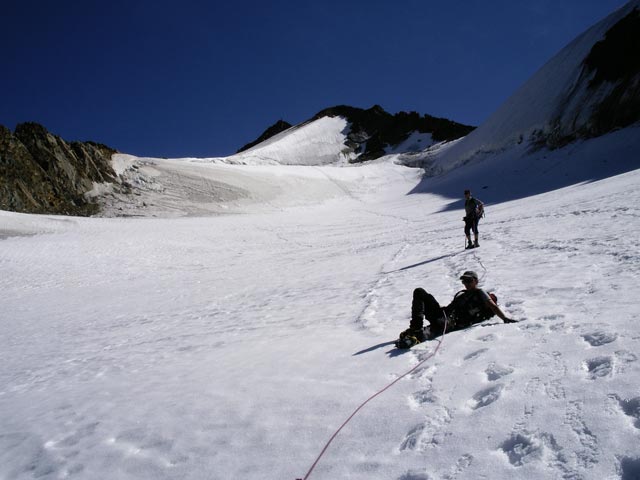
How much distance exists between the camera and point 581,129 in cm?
3291

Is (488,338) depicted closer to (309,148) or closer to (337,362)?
(337,362)

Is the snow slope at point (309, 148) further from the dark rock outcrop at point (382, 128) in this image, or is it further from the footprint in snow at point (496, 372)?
the footprint in snow at point (496, 372)

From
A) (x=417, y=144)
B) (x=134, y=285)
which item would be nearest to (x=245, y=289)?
(x=134, y=285)

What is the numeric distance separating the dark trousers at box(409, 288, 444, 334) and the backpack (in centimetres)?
28

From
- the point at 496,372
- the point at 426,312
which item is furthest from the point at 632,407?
the point at 426,312

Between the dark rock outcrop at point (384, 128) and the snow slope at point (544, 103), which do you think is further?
the dark rock outcrop at point (384, 128)

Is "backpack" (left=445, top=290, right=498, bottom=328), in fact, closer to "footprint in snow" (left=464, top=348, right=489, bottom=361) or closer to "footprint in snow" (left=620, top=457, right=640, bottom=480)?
"footprint in snow" (left=464, top=348, right=489, bottom=361)

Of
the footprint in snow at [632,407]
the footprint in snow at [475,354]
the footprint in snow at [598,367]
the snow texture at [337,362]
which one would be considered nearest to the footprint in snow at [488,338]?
the snow texture at [337,362]

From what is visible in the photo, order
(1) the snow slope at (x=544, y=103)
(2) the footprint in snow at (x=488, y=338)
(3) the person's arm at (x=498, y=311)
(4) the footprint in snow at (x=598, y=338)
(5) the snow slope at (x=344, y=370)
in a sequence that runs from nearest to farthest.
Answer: (5) the snow slope at (x=344, y=370) < (4) the footprint in snow at (x=598, y=338) < (2) the footprint in snow at (x=488, y=338) < (3) the person's arm at (x=498, y=311) < (1) the snow slope at (x=544, y=103)

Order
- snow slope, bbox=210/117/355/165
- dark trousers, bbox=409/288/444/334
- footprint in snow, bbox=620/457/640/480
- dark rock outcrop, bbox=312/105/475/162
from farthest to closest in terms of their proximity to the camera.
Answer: dark rock outcrop, bbox=312/105/475/162
snow slope, bbox=210/117/355/165
dark trousers, bbox=409/288/444/334
footprint in snow, bbox=620/457/640/480

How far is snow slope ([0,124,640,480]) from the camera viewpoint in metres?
3.11

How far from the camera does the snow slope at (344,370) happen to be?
10.2 feet

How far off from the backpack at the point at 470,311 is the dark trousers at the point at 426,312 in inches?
11.2

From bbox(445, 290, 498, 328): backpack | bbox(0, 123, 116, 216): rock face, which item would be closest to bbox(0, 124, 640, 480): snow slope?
bbox(445, 290, 498, 328): backpack
